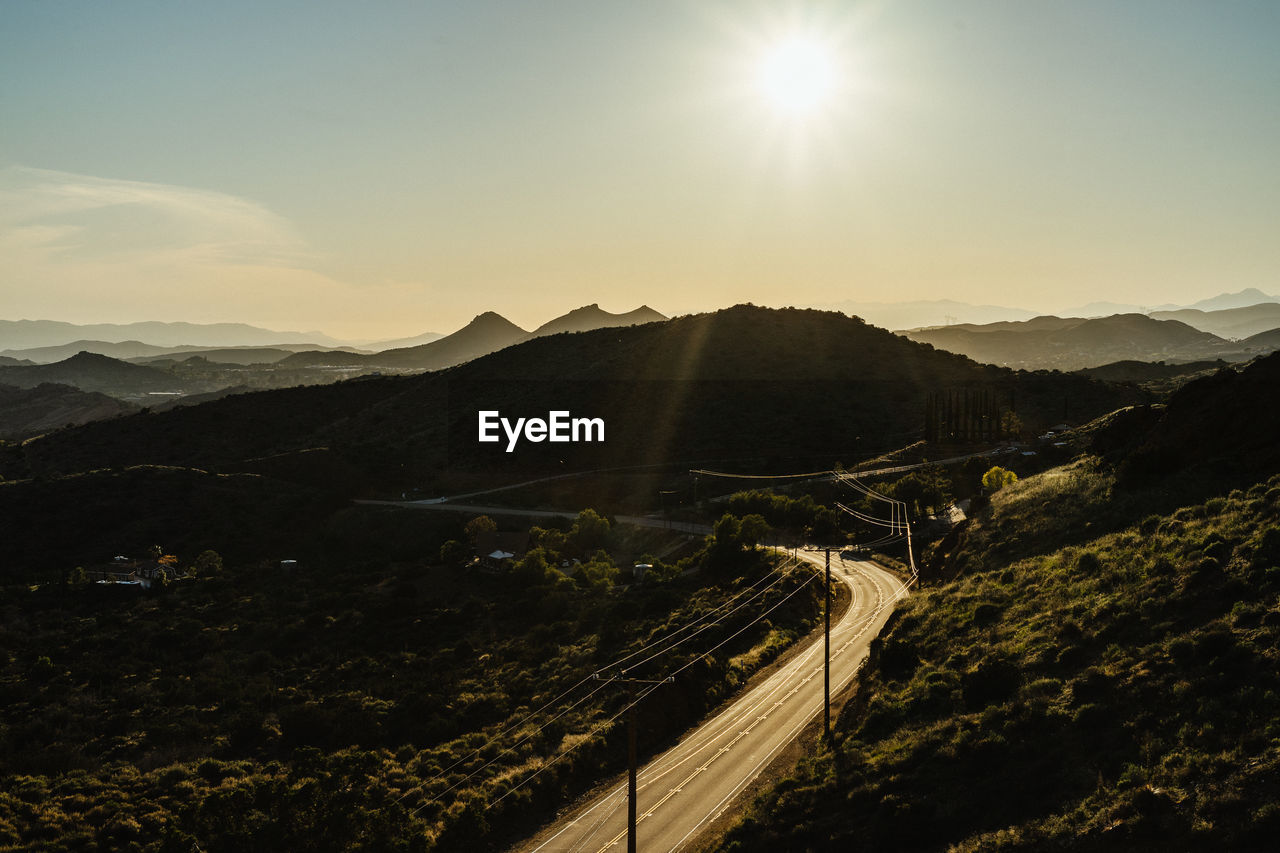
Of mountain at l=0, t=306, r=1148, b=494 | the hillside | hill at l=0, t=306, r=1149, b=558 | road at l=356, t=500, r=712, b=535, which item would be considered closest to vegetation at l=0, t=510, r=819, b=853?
road at l=356, t=500, r=712, b=535

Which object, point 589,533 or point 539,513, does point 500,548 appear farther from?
point 539,513

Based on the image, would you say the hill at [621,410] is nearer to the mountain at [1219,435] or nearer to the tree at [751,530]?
the tree at [751,530]

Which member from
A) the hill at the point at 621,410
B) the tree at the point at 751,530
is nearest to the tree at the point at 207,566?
the hill at the point at 621,410

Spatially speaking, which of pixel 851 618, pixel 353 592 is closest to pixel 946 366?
pixel 851 618

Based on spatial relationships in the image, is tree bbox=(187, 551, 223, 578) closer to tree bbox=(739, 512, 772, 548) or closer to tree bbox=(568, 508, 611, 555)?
tree bbox=(568, 508, 611, 555)

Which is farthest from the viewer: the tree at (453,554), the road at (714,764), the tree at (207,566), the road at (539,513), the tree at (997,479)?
the road at (539,513)

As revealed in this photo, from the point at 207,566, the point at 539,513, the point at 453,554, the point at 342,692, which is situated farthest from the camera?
the point at 539,513

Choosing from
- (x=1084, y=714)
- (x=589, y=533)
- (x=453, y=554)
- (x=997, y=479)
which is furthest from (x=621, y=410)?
(x=1084, y=714)
